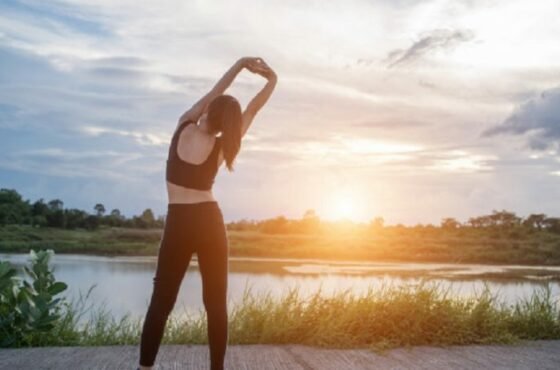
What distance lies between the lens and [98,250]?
17391 mm

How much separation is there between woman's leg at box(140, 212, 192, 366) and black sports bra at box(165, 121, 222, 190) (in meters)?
0.20

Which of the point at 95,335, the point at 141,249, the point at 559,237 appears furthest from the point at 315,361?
the point at 559,237

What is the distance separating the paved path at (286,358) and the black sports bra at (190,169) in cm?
149

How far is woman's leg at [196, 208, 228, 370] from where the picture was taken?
3729mm

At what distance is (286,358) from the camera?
16.0 ft

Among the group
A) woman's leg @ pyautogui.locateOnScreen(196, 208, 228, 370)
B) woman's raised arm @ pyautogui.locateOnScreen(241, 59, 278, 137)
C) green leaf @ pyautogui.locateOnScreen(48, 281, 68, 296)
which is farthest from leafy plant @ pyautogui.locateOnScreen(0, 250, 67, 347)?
woman's raised arm @ pyautogui.locateOnScreen(241, 59, 278, 137)

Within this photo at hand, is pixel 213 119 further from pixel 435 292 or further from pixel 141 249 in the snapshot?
pixel 141 249

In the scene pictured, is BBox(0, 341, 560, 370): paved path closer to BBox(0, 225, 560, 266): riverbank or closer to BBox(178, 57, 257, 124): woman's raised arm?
BBox(178, 57, 257, 124): woman's raised arm

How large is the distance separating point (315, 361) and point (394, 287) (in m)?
1.41

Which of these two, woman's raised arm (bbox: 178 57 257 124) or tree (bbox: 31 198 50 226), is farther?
tree (bbox: 31 198 50 226)

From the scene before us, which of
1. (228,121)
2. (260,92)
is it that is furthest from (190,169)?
(260,92)

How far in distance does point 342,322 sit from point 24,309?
7.98 feet

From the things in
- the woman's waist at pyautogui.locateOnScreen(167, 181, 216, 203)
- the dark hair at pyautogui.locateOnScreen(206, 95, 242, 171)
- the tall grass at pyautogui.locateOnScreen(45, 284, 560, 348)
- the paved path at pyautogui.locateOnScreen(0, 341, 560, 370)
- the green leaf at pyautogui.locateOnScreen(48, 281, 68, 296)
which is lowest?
the paved path at pyautogui.locateOnScreen(0, 341, 560, 370)

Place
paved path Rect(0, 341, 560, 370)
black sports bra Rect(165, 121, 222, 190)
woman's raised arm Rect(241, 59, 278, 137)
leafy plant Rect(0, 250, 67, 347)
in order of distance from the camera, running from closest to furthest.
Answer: black sports bra Rect(165, 121, 222, 190) → woman's raised arm Rect(241, 59, 278, 137) → paved path Rect(0, 341, 560, 370) → leafy plant Rect(0, 250, 67, 347)
